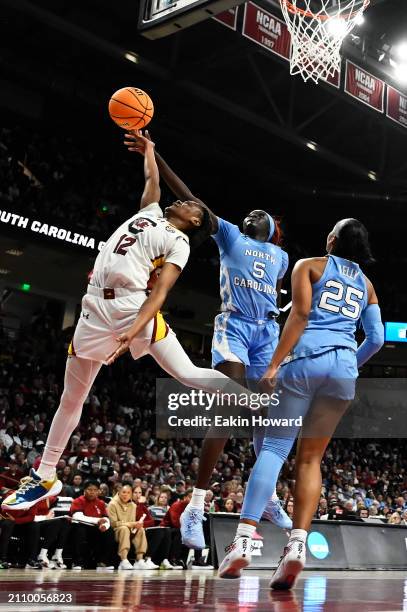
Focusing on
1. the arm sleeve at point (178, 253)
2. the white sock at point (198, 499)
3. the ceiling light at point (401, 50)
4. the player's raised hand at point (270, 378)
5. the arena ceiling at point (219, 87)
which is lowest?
the white sock at point (198, 499)

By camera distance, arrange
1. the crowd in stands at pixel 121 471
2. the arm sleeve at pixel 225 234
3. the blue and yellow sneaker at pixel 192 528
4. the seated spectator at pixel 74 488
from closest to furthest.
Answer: the blue and yellow sneaker at pixel 192 528
the arm sleeve at pixel 225 234
the crowd in stands at pixel 121 471
the seated spectator at pixel 74 488

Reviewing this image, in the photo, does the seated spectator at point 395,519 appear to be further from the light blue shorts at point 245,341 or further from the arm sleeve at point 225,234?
the arm sleeve at point 225,234

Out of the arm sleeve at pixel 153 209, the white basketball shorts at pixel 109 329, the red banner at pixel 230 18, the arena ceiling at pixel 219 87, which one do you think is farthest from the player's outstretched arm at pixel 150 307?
the red banner at pixel 230 18

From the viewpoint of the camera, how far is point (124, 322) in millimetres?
3848

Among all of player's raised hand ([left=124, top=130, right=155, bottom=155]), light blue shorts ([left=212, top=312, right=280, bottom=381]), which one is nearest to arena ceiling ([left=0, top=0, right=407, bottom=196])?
player's raised hand ([left=124, top=130, right=155, bottom=155])

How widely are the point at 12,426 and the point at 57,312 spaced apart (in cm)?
964

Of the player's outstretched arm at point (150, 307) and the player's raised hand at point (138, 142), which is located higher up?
the player's raised hand at point (138, 142)

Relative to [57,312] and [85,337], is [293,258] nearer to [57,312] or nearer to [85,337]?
[57,312]

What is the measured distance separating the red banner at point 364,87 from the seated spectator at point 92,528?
417 inches

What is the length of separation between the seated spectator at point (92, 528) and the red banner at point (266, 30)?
9177 millimetres

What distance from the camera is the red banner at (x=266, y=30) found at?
45.8 ft

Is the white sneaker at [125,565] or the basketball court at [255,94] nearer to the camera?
the white sneaker at [125,565]

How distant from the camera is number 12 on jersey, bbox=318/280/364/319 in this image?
398 cm

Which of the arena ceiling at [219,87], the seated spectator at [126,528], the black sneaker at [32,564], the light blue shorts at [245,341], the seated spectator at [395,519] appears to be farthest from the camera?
the arena ceiling at [219,87]
